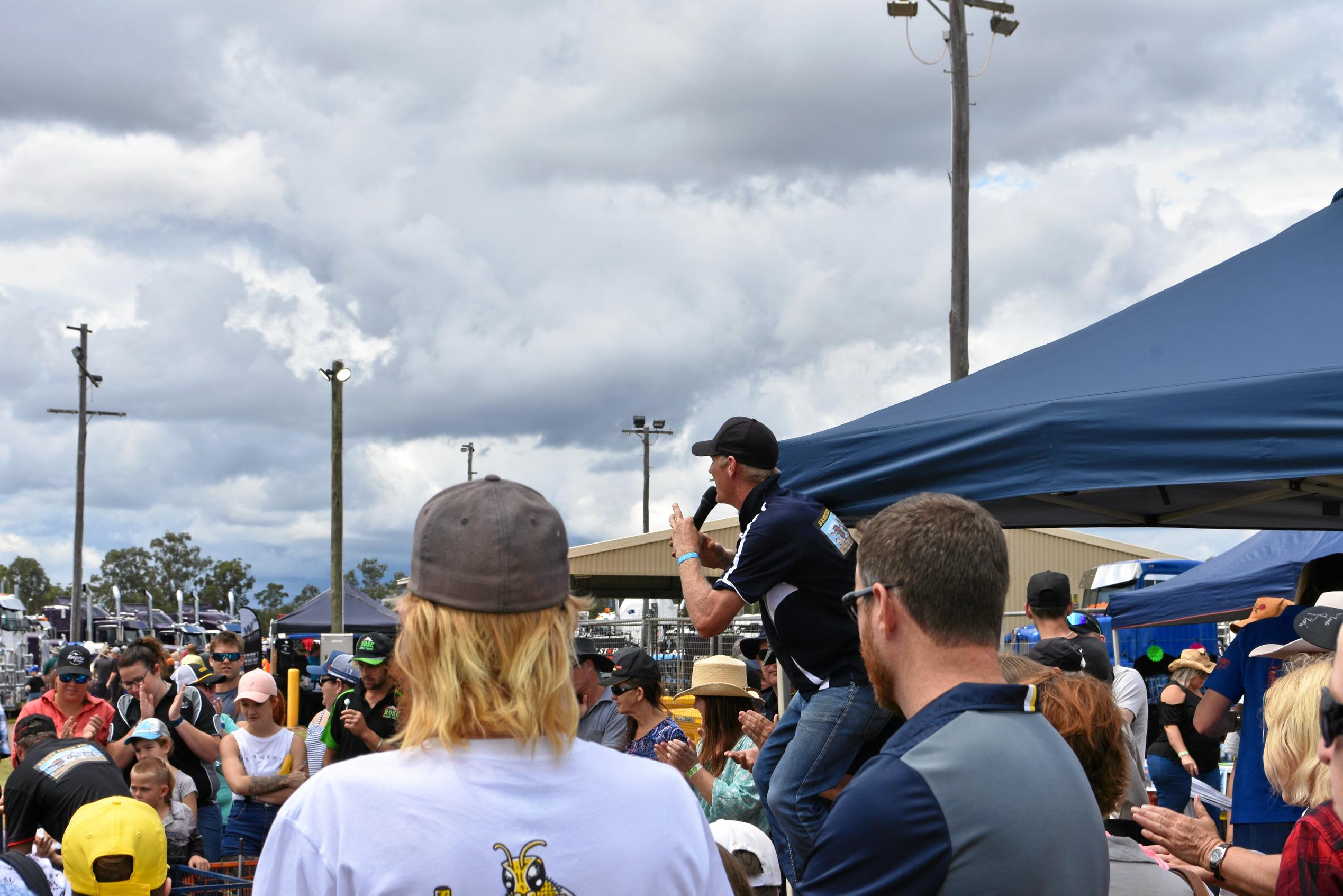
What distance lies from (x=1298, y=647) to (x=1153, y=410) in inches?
43.7

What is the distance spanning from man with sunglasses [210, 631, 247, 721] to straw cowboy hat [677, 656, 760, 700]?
5.22 meters

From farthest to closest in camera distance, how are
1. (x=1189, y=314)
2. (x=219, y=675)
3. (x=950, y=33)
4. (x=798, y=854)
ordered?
1. (x=950, y=33)
2. (x=219, y=675)
3. (x=1189, y=314)
4. (x=798, y=854)

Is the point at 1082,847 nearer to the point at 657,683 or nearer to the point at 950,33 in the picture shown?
the point at 657,683

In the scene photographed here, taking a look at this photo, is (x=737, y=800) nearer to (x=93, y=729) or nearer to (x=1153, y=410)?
(x=1153, y=410)

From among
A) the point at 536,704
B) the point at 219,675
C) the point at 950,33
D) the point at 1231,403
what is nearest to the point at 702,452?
the point at 1231,403

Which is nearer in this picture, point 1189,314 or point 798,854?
point 798,854

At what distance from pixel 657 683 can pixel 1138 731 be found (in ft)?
8.83

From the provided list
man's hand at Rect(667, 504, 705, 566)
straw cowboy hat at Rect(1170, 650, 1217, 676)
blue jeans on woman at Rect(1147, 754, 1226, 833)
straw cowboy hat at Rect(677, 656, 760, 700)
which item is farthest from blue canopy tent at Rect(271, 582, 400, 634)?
man's hand at Rect(667, 504, 705, 566)

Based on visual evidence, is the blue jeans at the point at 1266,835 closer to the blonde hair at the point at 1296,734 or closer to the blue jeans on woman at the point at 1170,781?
the blonde hair at the point at 1296,734

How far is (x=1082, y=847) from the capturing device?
6.46 ft

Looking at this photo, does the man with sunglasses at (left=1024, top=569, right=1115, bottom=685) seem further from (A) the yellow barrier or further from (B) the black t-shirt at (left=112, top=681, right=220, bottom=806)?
(A) the yellow barrier

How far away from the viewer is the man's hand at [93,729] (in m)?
7.85

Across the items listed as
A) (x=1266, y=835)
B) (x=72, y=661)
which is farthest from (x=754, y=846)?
(x=72, y=661)

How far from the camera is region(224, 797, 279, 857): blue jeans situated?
22.9 feet
